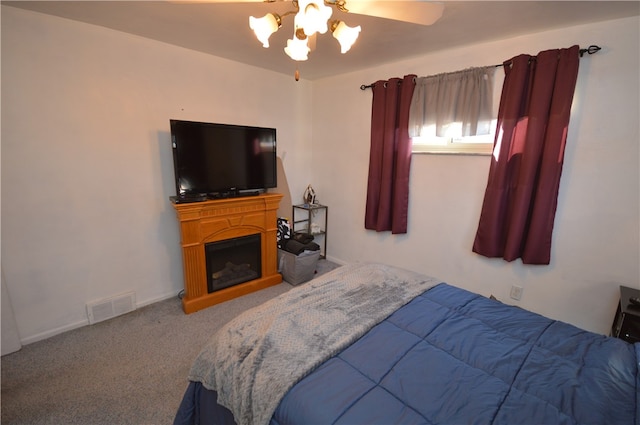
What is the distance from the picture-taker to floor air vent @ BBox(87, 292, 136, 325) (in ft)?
7.48

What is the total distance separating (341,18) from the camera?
1.89 meters

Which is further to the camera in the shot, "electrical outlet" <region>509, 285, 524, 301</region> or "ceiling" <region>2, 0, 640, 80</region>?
"electrical outlet" <region>509, 285, 524, 301</region>

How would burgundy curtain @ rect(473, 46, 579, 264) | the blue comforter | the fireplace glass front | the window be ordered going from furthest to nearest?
the fireplace glass front
the window
burgundy curtain @ rect(473, 46, 579, 264)
the blue comforter

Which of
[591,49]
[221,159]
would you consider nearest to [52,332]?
[221,159]

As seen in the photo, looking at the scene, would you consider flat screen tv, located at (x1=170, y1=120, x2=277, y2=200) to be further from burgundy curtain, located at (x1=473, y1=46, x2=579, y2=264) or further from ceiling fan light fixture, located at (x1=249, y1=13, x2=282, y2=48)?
burgundy curtain, located at (x1=473, y1=46, x2=579, y2=264)

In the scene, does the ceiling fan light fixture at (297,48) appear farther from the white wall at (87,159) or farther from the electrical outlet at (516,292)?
the electrical outlet at (516,292)

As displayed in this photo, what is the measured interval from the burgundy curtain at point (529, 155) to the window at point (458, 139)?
85 millimetres

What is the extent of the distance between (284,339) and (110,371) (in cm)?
147

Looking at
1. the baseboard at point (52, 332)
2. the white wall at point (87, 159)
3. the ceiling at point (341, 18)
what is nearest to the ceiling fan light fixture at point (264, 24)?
the ceiling at point (341, 18)

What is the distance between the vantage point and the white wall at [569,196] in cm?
181

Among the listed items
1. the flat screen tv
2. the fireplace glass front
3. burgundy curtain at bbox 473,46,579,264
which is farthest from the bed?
the flat screen tv

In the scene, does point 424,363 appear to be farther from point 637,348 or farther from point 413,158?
point 413,158

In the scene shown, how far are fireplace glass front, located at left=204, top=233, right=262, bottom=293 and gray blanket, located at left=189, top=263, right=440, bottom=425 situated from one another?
4.44 feet

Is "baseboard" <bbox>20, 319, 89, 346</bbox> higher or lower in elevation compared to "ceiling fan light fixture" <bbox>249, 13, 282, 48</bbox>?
lower
